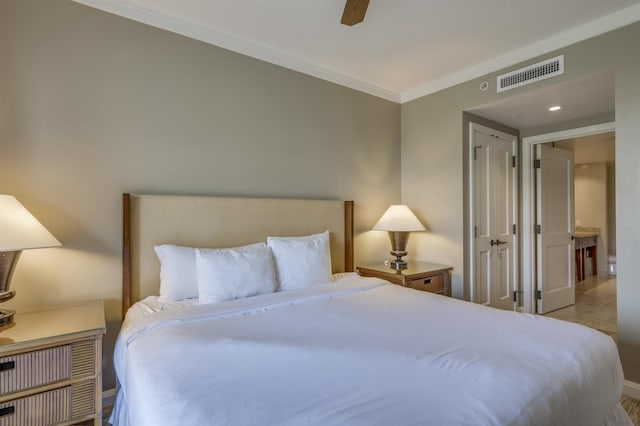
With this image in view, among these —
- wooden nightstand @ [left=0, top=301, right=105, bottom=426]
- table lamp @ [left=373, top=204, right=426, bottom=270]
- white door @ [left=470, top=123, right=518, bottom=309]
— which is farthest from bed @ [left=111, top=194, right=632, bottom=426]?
white door @ [left=470, top=123, right=518, bottom=309]

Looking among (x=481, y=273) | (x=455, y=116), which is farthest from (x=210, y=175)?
(x=481, y=273)

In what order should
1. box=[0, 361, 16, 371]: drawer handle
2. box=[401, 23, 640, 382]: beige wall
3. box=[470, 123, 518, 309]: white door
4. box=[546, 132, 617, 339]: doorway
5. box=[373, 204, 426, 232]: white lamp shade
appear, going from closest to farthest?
box=[0, 361, 16, 371]: drawer handle → box=[401, 23, 640, 382]: beige wall → box=[373, 204, 426, 232]: white lamp shade → box=[470, 123, 518, 309]: white door → box=[546, 132, 617, 339]: doorway

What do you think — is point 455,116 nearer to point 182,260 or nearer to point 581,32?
point 581,32

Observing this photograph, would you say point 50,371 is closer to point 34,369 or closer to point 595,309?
point 34,369

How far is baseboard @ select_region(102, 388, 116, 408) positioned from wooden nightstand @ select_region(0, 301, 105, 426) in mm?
582

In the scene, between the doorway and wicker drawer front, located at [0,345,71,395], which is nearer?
wicker drawer front, located at [0,345,71,395]

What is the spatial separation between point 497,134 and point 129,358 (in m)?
3.92

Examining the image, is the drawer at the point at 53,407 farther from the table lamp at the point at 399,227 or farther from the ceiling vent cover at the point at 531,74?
the ceiling vent cover at the point at 531,74

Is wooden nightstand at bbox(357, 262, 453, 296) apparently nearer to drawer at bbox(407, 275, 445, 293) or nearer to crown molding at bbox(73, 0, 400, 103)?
drawer at bbox(407, 275, 445, 293)

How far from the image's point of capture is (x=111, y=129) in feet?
6.92

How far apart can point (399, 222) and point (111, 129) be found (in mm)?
2461

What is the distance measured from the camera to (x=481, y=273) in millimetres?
3479

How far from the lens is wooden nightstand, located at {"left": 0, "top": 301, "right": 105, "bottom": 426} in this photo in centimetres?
137

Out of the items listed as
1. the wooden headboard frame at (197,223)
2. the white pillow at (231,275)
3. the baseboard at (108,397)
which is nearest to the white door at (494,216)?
the wooden headboard frame at (197,223)
